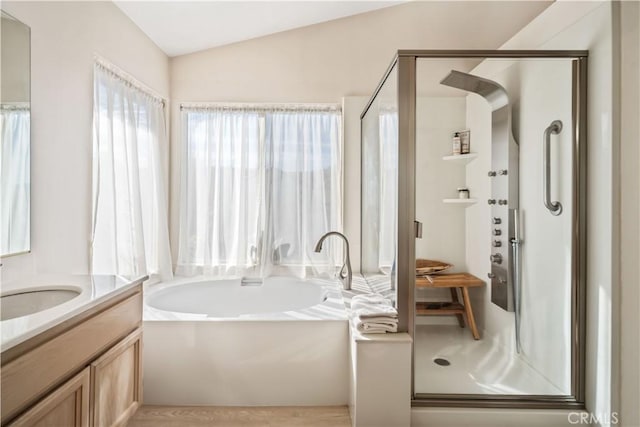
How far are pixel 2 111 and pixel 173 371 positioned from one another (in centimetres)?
156

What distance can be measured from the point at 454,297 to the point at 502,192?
28.2 inches

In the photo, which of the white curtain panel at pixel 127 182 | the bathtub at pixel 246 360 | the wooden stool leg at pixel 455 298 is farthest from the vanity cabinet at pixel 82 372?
the wooden stool leg at pixel 455 298

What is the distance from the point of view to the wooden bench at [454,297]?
1.97m

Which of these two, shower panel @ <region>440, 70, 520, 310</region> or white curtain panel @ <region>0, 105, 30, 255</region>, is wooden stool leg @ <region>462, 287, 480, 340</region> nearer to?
shower panel @ <region>440, 70, 520, 310</region>

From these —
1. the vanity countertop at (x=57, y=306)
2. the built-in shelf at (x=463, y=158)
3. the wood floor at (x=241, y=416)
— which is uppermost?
the built-in shelf at (x=463, y=158)

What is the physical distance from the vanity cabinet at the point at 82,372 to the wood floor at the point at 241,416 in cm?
44

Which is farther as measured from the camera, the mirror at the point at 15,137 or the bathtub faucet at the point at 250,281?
the bathtub faucet at the point at 250,281

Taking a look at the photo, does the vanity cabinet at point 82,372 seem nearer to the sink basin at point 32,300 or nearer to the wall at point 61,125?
the sink basin at point 32,300

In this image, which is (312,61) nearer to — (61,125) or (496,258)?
(61,125)

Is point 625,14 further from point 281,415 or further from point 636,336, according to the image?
point 281,415

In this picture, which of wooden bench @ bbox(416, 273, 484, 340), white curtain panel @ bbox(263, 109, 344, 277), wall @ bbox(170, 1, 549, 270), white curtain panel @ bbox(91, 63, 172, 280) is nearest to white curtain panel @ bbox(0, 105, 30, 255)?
white curtain panel @ bbox(91, 63, 172, 280)

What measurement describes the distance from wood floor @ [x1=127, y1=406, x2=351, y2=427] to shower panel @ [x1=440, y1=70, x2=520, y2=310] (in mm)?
1230

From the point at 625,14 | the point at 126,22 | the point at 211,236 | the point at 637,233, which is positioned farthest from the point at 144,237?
the point at 625,14

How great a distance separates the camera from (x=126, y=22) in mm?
2439
